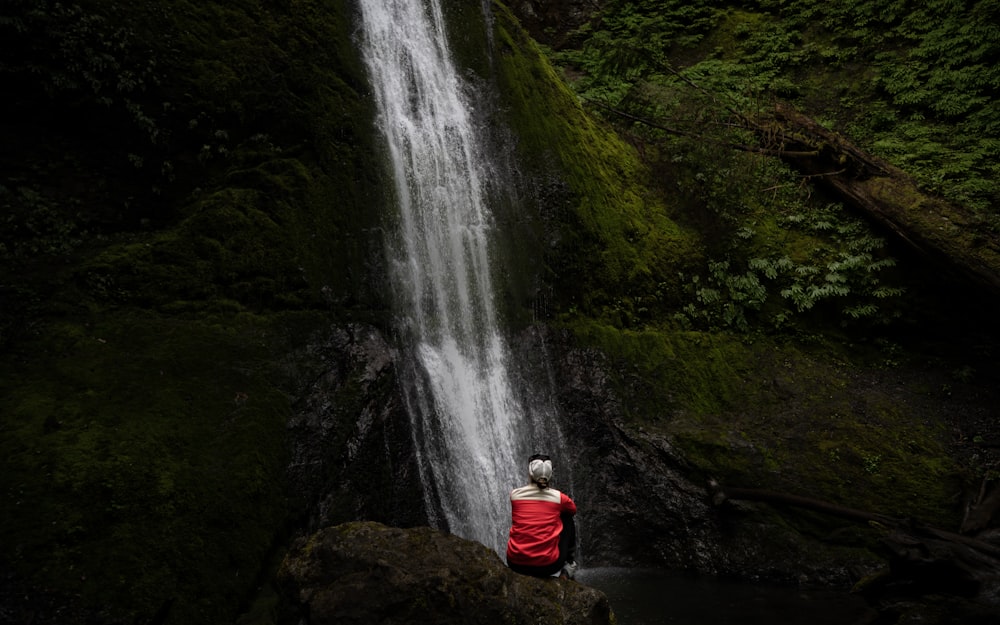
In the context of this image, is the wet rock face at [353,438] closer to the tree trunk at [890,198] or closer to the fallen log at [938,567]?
the fallen log at [938,567]

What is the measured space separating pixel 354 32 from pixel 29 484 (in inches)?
Answer: 299

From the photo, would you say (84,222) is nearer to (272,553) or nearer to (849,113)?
(272,553)

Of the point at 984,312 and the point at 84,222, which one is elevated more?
the point at 84,222

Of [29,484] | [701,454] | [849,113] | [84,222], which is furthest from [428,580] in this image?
[849,113]

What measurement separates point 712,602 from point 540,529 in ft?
13.4

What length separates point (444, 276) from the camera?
847 centimetres

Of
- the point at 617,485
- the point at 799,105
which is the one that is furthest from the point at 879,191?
the point at 617,485

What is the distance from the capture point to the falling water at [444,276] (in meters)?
7.37

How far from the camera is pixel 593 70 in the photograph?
16.1 metres

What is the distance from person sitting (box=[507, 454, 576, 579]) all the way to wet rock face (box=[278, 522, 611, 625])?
17 cm

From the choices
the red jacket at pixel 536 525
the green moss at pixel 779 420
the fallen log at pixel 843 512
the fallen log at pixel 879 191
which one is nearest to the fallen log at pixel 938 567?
the fallen log at pixel 843 512

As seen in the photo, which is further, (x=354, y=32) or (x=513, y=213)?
(x=513, y=213)

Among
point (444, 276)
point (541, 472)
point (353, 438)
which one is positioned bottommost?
point (353, 438)

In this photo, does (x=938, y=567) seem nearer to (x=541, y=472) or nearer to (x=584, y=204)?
(x=541, y=472)
